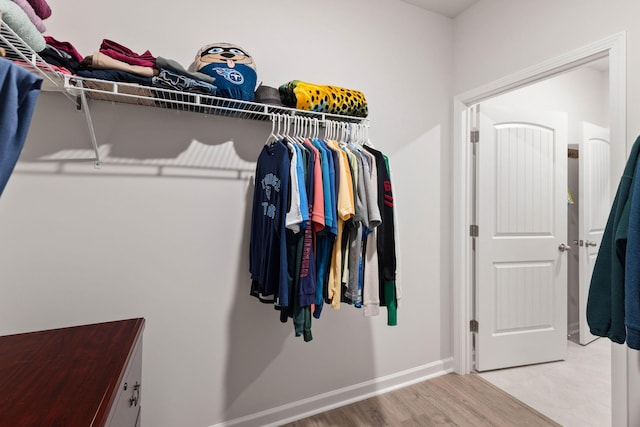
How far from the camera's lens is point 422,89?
234 cm

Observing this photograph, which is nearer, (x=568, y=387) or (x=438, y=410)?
(x=438, y=410)

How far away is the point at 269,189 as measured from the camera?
1.46 metres

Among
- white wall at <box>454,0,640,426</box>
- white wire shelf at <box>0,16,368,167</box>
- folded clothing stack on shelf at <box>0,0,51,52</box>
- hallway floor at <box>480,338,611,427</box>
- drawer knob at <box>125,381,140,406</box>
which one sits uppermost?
white wall at <box>454,0,640,426</box>

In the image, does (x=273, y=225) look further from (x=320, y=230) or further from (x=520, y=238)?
(x=520, y=238)

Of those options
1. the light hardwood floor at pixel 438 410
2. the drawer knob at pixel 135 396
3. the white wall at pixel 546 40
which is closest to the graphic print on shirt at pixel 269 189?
the drawer knob at pixel 135 396

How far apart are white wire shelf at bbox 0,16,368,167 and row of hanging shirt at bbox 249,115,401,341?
102mm

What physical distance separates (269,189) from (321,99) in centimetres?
55

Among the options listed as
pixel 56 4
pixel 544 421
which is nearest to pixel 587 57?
pixel 544 421

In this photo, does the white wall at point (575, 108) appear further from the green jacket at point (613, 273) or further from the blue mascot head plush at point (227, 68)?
the blue mascot head plush at point (227, 68)

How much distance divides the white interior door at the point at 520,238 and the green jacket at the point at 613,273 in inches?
38.2

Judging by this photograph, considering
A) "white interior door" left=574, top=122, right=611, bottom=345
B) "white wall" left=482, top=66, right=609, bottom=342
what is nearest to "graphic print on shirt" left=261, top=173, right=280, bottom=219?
"white wall" left=482, top=66, right=609, bottom=342

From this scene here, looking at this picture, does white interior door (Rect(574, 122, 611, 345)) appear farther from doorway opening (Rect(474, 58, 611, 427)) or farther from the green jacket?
the green jacket

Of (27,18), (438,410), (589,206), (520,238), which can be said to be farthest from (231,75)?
(589,206)

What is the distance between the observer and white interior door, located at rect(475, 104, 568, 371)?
245 cm
